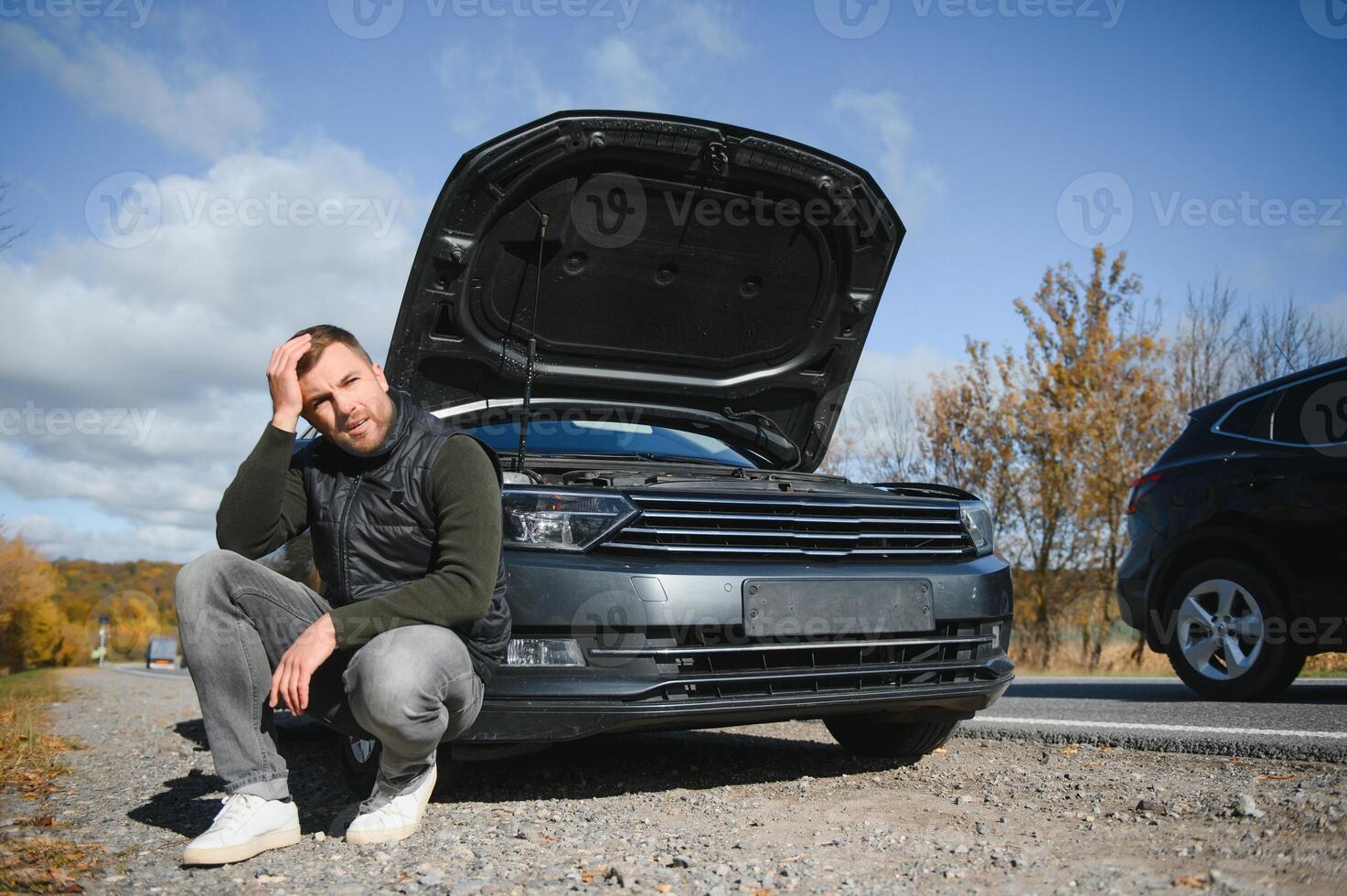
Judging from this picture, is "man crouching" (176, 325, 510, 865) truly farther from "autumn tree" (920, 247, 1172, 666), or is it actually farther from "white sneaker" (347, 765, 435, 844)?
"autumn tree" (920, 247, 1172, 666)

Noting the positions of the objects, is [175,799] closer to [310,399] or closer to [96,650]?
[310,399]

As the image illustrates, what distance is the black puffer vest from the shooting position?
9.35ft

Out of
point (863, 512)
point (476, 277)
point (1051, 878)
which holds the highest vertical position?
point (476, 277)

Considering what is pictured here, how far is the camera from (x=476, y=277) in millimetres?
4207

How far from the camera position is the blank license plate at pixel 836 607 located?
3156 mm

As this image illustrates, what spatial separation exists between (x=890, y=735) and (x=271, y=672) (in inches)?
94.5

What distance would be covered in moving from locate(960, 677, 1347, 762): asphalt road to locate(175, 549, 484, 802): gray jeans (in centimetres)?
280

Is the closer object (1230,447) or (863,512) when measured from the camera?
(863,512)

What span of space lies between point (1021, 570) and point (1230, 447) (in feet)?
50.8

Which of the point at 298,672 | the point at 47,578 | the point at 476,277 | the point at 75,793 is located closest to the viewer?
the point at 298,672

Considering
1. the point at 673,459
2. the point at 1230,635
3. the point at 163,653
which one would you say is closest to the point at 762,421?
the point at 673,459

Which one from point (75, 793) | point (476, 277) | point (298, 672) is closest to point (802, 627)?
point (298, 672)

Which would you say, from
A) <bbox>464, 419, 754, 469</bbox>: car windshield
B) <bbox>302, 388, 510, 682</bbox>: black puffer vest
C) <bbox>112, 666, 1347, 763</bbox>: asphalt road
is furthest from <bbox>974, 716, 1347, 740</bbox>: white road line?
<bbox>302, 388, 510, 682</bbox>: black puffer vest

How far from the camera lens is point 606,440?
15.1 ft
